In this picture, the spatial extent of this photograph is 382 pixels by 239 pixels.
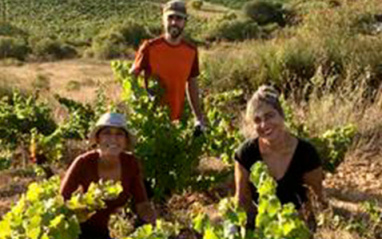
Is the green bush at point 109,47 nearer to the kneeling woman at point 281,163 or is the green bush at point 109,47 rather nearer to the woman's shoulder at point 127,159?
the woman's shoulder at point 127,159

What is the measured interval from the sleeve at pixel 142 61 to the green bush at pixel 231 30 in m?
20.7

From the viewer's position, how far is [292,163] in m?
4.61

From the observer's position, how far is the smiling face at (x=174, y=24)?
629cm

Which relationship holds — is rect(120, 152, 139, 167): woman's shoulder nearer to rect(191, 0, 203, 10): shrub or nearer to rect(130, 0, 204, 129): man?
rect(130, 0, 204, 129): man

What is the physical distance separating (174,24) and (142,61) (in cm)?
40

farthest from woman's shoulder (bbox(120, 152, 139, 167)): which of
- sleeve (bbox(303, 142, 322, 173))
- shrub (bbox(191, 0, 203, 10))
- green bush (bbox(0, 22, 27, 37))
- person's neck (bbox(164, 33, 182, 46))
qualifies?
shrub (bbox(191, 0, 203, 10))

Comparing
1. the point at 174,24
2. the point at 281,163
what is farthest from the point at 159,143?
the point at 281,163

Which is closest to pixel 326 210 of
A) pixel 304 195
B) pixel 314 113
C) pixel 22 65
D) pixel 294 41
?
pixel 304 195

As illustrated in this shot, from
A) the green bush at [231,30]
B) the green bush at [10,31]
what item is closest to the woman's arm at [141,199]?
the green bush at [231,30]

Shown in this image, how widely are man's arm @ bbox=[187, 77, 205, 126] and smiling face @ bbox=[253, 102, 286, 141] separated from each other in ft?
6.79

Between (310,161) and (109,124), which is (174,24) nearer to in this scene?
(109,124)

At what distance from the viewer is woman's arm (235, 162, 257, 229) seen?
15.3ft

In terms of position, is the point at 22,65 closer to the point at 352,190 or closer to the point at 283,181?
the point at 352,190

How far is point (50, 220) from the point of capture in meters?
3.24
